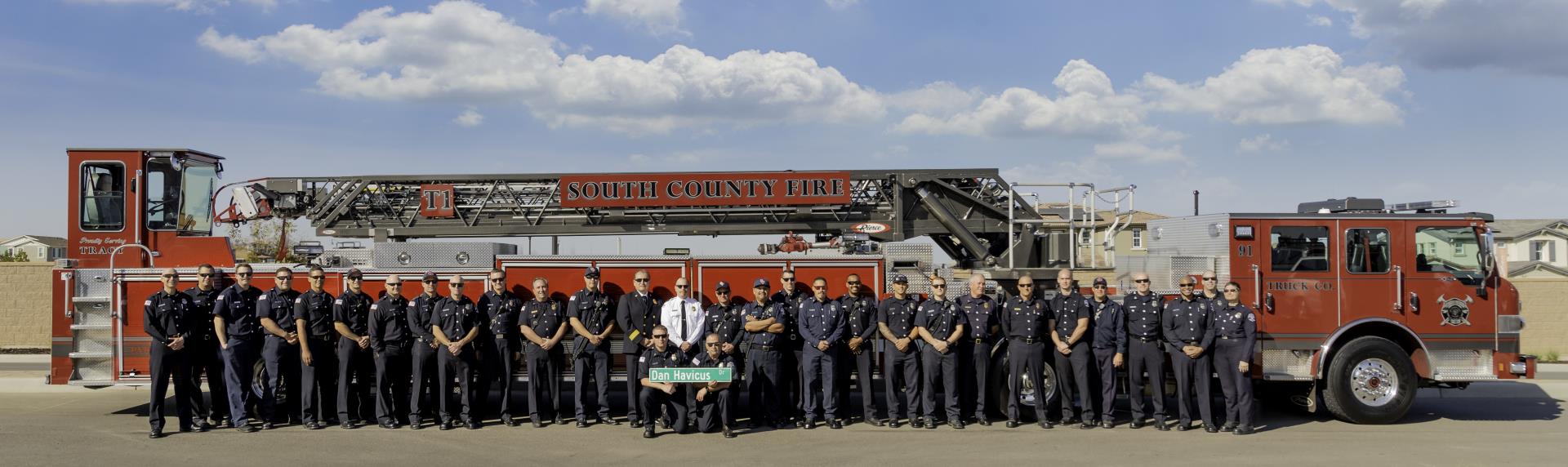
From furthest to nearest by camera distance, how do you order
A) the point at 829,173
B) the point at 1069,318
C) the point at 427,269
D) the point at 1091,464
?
the point at 829,173
the point at 427,269
the point at 1069,318
the point at 1091,464

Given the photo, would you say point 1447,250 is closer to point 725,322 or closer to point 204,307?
point 725,322

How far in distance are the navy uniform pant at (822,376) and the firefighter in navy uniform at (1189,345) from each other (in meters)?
3.27

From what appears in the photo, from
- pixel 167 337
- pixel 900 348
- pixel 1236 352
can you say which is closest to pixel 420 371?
pixel 167 337

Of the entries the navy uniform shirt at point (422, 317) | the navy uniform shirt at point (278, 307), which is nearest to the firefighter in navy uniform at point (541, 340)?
the navy uniform shirt at point (422, 317)

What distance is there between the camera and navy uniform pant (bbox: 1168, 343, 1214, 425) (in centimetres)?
952

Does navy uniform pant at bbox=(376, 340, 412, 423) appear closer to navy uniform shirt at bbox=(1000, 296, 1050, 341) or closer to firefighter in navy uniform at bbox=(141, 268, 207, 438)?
firefighter in navy uniform at bbox=(141, 268, 207, 438)

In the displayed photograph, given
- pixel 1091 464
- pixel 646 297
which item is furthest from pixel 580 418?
pixel 1091 464

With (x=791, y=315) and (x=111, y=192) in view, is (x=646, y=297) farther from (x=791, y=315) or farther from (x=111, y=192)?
(x=111, y=192)

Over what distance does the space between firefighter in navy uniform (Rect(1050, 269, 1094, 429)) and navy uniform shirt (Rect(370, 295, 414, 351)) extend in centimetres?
641

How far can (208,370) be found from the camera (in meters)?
9.82

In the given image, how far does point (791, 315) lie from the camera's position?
32.9 feet

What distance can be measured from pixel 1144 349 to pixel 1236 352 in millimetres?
821

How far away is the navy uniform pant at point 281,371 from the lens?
972cm

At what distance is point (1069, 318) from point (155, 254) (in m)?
9.99
